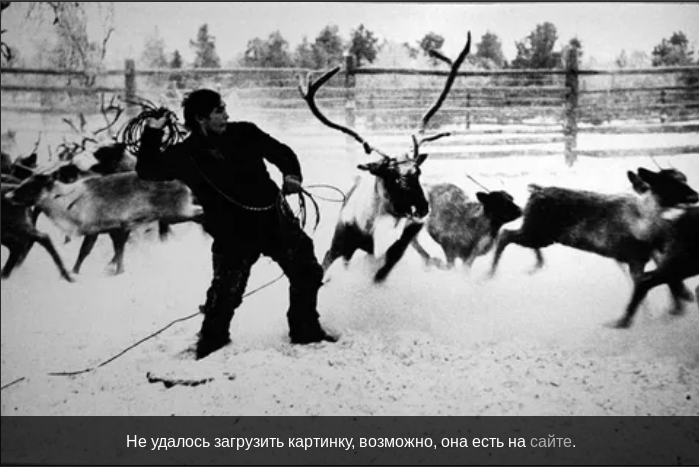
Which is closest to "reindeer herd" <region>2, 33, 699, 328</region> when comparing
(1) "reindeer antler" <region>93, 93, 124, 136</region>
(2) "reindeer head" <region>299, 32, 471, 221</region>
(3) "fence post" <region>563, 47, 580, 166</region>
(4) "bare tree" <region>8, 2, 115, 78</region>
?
(2) "reindeer head" <region>299, 32, 471, 221</region>

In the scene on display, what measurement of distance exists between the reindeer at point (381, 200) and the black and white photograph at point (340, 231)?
12 millimetres

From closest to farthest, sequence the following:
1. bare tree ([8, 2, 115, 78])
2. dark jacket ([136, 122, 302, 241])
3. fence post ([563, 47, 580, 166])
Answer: dark jacket ([136, 122, 302, 241])
bare tree ([8, 2, 115, 78])
fence post ([563, 47, 580, 166])

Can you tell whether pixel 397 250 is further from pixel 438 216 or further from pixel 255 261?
pixel 255 261

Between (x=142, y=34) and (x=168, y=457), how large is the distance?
215 cm

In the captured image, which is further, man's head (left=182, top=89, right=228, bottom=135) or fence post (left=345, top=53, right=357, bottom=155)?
fence post (left=345, top=53, right=357, bottom=155)

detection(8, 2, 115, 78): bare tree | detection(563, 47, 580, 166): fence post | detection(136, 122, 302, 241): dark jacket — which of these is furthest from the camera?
detection(563, 47, 580, 166): fence post

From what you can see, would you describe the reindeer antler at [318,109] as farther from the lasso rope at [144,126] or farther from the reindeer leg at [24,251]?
the reindeer leg at [24,251]

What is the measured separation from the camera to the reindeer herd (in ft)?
10.1

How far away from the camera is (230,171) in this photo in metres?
2.96

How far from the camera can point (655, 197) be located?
3129 millimetres

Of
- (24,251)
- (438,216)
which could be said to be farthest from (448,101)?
(24,251)

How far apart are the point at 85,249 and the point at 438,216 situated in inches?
72.6

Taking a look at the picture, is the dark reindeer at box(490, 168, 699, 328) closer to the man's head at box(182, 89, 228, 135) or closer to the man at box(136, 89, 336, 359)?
the man at box(136, 89, 336, 359)

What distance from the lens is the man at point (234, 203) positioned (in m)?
2.96
